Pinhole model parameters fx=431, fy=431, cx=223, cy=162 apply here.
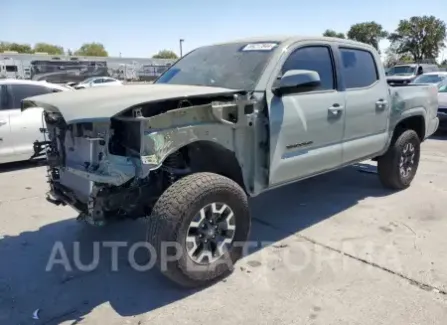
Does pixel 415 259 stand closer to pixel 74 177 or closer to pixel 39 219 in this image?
pixel 74 177

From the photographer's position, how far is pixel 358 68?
4996 millimetres

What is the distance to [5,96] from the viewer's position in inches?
293

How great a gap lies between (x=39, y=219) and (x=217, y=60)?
2787mm

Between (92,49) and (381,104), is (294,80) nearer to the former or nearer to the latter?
(381,104)

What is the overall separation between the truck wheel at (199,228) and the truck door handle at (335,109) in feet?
4.79

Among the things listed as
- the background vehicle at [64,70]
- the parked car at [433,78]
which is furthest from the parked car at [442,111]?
the background vehicle at [64,70]

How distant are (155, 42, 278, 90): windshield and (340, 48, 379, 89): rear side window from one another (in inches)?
42.8

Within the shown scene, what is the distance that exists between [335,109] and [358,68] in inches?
34.7

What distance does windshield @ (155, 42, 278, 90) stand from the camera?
12.9 ft

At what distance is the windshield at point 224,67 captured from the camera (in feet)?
12.9

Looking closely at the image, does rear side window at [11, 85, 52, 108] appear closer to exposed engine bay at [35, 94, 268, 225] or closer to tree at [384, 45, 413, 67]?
exposed engine bay at [35, 94, 268, 225]

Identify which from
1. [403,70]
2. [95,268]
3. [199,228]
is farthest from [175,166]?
[403,70]

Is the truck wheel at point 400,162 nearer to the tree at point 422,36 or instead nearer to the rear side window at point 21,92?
the rear side window at point 21,92

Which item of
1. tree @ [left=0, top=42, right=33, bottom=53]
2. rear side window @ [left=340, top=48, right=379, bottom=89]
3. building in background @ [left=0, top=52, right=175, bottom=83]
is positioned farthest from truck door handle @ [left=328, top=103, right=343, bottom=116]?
tree @ [left=0, top=42, right=33, bottom=53]
